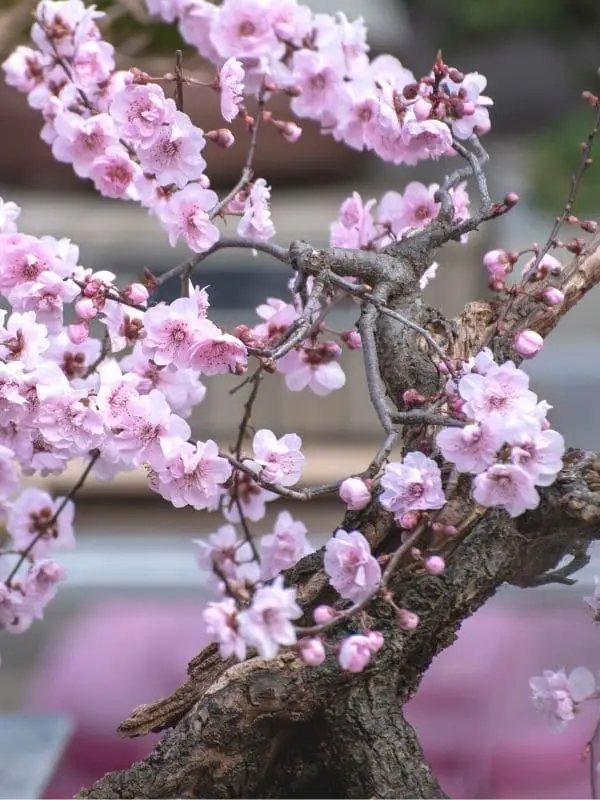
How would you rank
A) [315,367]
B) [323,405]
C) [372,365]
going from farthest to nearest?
[323,405]
[315,367]
[372,365]

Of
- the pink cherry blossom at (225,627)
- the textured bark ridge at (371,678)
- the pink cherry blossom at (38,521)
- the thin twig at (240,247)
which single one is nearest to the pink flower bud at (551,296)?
the textured bark ridge at (371,678)

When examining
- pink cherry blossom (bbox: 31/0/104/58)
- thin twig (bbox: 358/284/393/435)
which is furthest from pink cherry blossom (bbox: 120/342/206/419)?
pink cherry blossom (bbox: 31/0/104/58)

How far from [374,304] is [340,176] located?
8.16 ft

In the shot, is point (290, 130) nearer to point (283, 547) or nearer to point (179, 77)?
point (179, 77)

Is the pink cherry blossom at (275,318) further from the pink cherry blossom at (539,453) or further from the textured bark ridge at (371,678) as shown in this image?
the pink cherry blossom at (539,453)

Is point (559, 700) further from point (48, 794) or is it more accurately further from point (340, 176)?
point (340, 176)

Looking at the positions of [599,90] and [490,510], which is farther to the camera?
[599,90]

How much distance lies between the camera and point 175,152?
1.68 ft

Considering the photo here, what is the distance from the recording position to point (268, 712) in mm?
510

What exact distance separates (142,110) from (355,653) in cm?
27

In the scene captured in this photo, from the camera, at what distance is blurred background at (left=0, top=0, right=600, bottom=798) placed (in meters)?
0.89

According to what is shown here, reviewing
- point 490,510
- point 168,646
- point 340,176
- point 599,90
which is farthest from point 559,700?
point 599,90

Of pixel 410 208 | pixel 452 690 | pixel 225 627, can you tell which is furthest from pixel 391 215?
pixel 452 690

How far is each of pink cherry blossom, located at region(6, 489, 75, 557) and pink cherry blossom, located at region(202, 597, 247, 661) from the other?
32 cm
